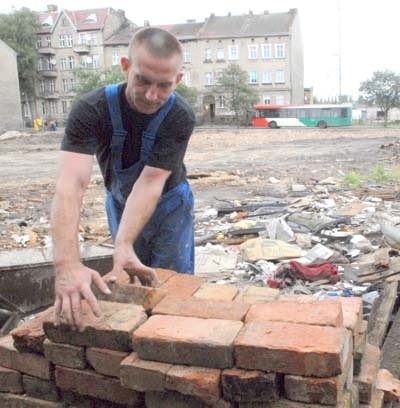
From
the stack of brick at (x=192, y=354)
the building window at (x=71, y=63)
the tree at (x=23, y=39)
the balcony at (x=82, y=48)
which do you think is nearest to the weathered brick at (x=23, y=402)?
the stack of brick at (x=192, y=354)

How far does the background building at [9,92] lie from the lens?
48.9 m

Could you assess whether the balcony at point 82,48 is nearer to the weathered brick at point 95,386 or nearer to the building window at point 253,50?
the building window at point 253,50

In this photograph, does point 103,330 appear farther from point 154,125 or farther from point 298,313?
point 154,125

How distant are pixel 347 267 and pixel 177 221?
3028 mm

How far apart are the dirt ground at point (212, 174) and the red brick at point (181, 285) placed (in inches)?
203

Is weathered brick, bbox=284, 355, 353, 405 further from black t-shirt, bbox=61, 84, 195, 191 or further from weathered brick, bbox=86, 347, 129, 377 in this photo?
black t-shirt, bbox=61, 84, 195, 191

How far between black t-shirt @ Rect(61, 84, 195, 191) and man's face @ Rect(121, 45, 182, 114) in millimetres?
172

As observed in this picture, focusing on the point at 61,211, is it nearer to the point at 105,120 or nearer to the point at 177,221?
the point at 105,120

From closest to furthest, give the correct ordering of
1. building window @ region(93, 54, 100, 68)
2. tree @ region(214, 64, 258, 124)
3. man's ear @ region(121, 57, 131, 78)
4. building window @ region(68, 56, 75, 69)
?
man's ear @ region(121, 57, 131, 78) < tree @ region(214, 64, 258, 124) < building window @ region(93, 54, 100, 68) < building window @ region(68, 56, 75, 69)

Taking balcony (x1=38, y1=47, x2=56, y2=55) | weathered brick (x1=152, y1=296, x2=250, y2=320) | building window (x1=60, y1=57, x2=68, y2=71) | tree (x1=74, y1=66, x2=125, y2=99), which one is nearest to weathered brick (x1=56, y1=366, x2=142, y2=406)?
weathered brick (x1=152, y1=296, x2=250, y2=320)

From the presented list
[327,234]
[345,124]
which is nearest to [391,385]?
[327,234]

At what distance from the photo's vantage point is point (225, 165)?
18.4m

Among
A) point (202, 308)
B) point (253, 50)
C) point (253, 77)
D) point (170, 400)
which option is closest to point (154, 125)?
point (202, 308)

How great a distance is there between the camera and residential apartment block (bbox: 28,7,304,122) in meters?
55.6
